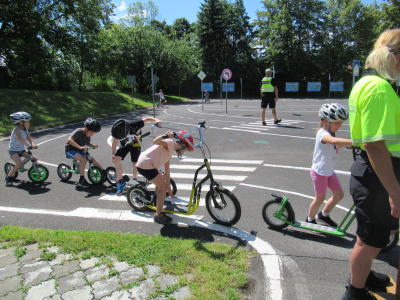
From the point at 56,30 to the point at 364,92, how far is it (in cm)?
3114

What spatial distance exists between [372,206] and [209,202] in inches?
104

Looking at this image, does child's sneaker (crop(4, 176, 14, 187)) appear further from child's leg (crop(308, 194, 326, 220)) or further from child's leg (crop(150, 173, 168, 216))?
child's leg (crop(308, 194, 326, 220))

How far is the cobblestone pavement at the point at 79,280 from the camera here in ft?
9.43

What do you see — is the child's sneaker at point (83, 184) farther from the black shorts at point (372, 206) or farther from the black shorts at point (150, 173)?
the black shorts at point (372, 206)

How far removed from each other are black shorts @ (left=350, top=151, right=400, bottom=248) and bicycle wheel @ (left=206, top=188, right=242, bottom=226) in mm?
2064

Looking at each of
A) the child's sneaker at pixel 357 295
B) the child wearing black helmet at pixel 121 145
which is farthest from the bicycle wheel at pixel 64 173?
the child's sneaker at pixel 357 295

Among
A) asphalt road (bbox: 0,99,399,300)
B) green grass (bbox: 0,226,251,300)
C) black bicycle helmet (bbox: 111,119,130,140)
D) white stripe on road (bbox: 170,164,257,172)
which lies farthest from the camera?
white stripe on road (bbox: 170,164,257,172)

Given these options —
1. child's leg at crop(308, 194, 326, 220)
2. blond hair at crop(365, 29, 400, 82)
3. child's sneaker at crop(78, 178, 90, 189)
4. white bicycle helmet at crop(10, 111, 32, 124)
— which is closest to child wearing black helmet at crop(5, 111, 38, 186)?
white bicycle helmet at crop(10, 111, 32, 124)

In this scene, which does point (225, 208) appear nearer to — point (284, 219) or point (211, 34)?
point (284, 219)

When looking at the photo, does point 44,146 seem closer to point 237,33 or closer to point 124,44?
point 124,44

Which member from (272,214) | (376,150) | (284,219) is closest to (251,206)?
(272,214)

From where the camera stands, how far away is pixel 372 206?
2.28 metres

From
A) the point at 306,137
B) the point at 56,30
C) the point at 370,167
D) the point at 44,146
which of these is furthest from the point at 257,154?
the point at 56,30

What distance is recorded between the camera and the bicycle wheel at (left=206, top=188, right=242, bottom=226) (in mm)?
4289
